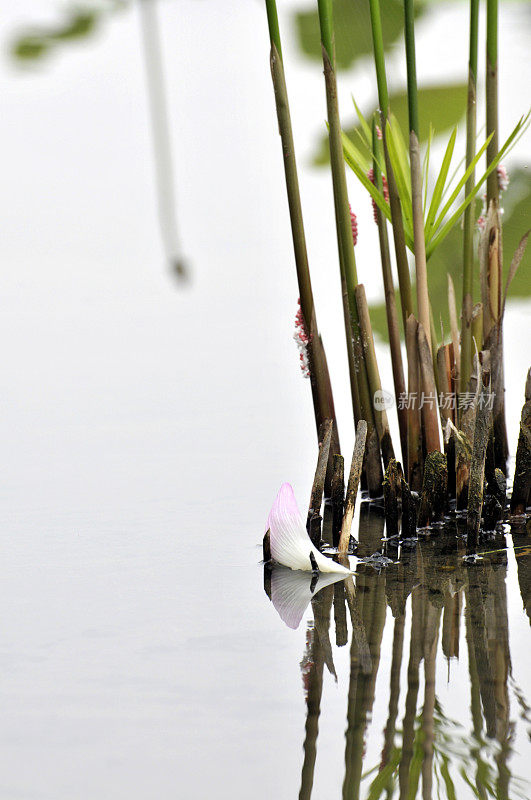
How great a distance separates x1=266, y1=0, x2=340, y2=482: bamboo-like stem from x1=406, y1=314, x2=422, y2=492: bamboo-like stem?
0.32ft

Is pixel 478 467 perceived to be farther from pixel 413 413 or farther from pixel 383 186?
pixel 383 186

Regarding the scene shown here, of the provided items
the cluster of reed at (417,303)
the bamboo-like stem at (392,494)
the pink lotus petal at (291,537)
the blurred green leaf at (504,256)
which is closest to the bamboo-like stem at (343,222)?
the cluster of reed at (417,303)

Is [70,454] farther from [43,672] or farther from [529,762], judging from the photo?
[529,762]

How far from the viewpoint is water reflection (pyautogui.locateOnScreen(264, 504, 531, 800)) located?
709mm

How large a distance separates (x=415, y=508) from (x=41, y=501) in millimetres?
602

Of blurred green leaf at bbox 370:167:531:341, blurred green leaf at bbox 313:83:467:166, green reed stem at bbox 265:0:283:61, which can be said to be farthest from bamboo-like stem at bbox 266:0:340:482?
blurred green leaf at bbox 313:83:467:166

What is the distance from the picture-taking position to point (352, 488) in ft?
3.82

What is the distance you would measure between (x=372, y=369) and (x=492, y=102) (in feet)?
1.24

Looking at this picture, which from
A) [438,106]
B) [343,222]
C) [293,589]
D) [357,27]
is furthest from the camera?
[438,106]

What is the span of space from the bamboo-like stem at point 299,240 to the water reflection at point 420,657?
176 mm

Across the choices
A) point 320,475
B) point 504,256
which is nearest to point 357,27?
point 504,256

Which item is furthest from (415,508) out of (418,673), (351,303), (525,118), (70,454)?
(70,454)

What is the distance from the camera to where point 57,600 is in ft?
3.56

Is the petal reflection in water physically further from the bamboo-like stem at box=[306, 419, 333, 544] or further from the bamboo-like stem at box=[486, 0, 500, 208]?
the bamboo-like stem at box=[486, 0, 500, 208]
